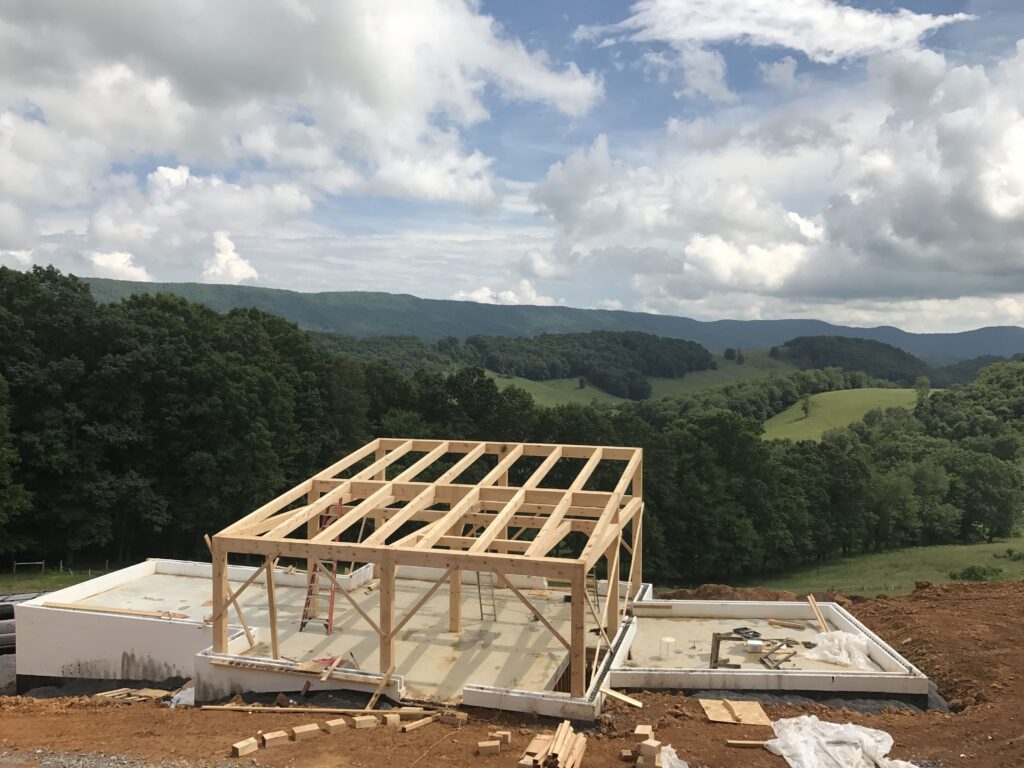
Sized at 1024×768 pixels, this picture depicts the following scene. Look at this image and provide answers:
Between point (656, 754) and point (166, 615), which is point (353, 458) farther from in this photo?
point (656, 754)

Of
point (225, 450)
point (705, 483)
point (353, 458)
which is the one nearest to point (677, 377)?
point (705, 483)

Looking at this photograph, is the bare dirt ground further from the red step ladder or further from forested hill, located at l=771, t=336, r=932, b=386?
forested hill, located at l=771, t=336, r=932, b=386

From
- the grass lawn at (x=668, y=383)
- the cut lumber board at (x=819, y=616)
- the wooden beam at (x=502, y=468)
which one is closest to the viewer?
the cut lumber board at (x=819, y=616)

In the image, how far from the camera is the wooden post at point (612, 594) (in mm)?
13500

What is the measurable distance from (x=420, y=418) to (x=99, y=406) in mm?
15628

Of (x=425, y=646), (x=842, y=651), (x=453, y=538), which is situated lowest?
(x=425, y=646)

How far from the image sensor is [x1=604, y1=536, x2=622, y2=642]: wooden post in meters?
13.5

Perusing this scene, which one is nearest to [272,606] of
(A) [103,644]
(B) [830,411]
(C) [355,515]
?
(C) [355,515]

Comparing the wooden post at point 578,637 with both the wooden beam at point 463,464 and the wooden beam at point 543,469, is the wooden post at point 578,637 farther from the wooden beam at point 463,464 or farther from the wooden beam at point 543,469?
the wooden beam at point 463,464

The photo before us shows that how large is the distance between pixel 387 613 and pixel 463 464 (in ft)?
17.6

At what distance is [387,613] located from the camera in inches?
468

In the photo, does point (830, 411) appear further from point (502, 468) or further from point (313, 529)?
point (313, 529)

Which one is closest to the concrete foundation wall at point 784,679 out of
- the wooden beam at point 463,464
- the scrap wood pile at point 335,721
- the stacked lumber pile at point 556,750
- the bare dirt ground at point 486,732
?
the bare dirt ground at point 486,732

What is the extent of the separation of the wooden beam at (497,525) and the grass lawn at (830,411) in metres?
65.9
